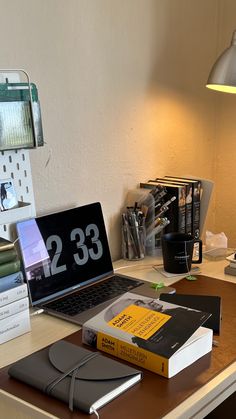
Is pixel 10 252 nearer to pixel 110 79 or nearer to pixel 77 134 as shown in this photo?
pixel 77 134

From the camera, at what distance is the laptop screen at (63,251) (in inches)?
54.9

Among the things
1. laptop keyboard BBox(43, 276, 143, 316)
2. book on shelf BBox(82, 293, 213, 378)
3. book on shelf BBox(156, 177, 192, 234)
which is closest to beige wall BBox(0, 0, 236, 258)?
book on shelf BBox(156, 177, 192, 234)

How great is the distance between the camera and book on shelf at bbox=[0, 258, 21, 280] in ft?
3.87

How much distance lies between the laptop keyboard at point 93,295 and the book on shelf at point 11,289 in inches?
6.7

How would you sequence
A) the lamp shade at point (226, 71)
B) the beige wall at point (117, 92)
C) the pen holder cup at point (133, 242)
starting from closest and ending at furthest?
the beige wall at point (117, 92)
the lamp shade at point (226, 71)
the pen holder cup at point (133, 242)

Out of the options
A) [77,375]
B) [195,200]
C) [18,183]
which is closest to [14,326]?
[77,375]

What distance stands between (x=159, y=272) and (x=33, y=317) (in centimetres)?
46

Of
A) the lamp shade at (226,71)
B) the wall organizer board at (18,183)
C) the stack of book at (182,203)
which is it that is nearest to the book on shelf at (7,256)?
the wall organizer board at (18,183)

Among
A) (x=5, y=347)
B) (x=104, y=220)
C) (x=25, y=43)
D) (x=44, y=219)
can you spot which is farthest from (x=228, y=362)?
(x=25, y=43)

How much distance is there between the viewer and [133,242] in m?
1.73

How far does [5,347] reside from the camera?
1.17 metres

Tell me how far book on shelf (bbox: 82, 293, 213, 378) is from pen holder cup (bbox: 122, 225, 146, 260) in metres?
0.52

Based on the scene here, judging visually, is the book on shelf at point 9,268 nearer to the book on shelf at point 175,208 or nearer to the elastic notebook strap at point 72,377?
the elastic notebook strap at point 72,377

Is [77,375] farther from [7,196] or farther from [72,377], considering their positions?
[7,196]
